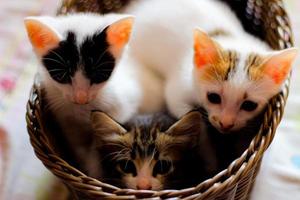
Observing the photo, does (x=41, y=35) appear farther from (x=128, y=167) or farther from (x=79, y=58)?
(x=128, y=167)

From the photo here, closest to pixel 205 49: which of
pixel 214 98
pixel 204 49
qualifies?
pixel 204 49

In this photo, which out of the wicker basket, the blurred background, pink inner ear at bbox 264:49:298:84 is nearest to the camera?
the wicker basket


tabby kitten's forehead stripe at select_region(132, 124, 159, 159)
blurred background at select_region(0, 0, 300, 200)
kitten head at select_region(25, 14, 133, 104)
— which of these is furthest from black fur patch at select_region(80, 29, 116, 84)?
blurred background at select_region(0, 0, 300, 200)

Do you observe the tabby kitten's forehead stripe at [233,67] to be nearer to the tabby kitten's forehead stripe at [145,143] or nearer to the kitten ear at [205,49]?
the kitten ear at [205,49]

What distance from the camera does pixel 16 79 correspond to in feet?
5.17

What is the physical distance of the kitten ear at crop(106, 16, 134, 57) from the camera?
1.00 meters

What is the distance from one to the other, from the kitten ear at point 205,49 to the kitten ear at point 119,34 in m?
0.16

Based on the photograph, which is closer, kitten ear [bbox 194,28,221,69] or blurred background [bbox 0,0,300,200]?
kitten ear [bbox 194,28,221,69]

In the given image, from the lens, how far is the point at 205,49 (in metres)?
1.08

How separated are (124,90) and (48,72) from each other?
0.70ft

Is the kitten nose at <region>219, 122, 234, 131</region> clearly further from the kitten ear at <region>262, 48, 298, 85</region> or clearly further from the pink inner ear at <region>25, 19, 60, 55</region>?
the pink inner ear at <region>25, 19, 60, 55</region>

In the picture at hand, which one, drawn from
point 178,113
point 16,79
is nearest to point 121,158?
point 178,113

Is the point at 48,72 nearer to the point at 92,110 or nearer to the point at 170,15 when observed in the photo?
the point at 92,110

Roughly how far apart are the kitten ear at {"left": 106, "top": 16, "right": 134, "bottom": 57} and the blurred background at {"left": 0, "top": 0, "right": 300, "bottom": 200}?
1.59 feet
